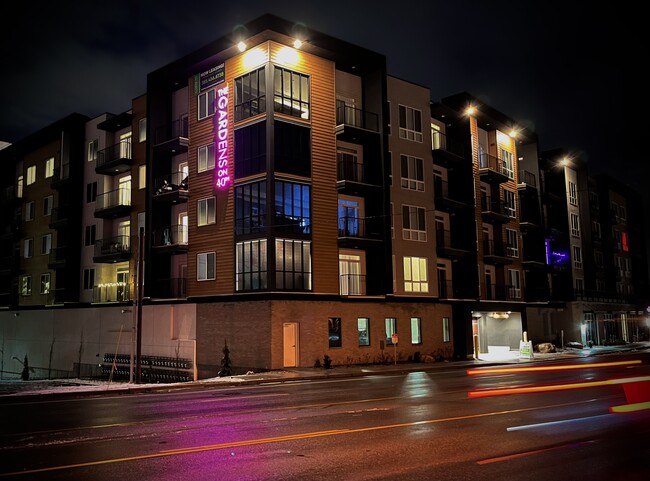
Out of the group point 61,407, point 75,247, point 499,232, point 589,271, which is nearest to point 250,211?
point 61,407

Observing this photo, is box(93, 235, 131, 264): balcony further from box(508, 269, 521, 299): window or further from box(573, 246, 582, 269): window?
box(573, 246, 582, 269): window

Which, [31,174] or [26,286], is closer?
[26,286]

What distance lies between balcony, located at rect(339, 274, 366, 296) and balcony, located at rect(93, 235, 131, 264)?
15808 millimetres

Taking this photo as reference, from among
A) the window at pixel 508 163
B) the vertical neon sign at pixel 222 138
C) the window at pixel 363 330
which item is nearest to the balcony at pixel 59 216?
the vertical neon sign at pixel 222 138

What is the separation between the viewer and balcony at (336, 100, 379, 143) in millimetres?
34625

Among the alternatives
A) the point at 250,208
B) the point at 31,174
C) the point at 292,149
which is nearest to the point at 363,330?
the point at 250,208

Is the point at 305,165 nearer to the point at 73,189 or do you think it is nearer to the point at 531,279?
the point at 73,189

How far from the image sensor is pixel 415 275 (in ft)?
126

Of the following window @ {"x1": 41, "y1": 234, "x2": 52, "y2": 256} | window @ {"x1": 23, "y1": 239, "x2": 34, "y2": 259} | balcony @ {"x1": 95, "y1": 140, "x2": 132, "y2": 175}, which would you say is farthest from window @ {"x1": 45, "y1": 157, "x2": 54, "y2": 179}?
balcony @ {"x1": 95, "y1": 140, "x2": 132, "y2": 175}

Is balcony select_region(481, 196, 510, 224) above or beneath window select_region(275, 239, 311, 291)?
above

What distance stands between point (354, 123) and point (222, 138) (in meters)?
8.41

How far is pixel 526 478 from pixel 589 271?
200ft

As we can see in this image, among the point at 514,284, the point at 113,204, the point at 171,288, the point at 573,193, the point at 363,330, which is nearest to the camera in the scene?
the point at 363,330

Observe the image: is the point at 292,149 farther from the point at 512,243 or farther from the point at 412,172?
the point at 512,243
